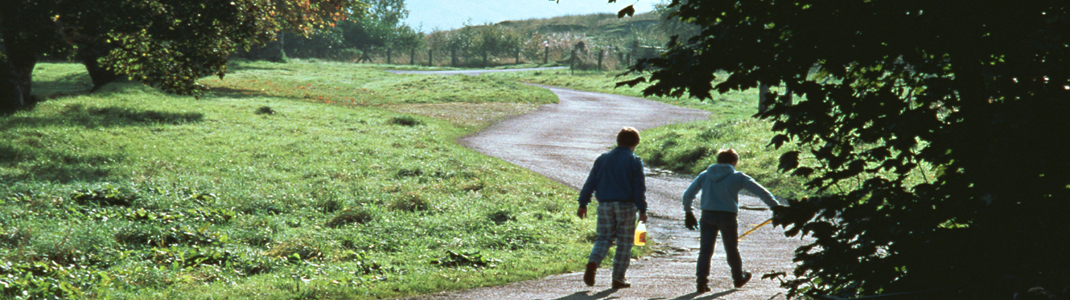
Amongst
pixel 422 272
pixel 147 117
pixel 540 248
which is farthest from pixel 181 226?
pixel 147 117

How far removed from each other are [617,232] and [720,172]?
1.09 m

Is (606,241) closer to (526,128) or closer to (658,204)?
(658,204)

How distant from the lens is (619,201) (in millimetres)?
7020

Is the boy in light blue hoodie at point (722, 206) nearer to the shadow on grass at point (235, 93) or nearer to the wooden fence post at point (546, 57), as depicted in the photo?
the shadow on grass at point (235, 93)

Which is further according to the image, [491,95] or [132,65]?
[491,95]

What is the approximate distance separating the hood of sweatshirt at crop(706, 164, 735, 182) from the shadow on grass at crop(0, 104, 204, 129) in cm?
1666

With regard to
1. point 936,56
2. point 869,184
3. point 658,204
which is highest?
point 936,56

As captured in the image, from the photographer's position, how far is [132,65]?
18.9 m

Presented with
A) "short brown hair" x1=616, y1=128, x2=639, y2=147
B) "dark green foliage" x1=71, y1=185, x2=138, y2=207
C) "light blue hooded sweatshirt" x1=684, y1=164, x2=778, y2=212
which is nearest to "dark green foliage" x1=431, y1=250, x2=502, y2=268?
"short brown hair" x1=616, y1=128, x2=639, y2=147

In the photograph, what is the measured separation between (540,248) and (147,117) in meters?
15.8

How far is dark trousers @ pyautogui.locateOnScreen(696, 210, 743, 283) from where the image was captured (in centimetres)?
701

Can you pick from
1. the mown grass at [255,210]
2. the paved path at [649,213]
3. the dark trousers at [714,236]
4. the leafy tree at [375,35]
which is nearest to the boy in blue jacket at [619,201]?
the paved path at [649,213]

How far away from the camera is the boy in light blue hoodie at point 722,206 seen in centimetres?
699

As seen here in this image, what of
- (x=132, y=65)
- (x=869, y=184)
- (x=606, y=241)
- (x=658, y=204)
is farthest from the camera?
(x=132, y=65)
